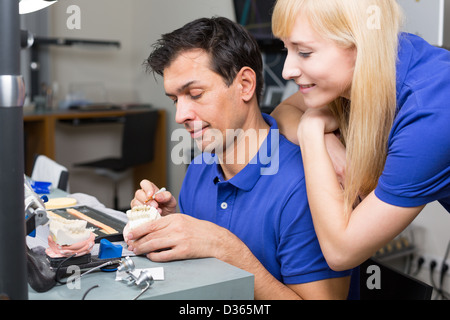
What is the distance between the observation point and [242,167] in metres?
1.28

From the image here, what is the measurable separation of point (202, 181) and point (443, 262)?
1.51 metres

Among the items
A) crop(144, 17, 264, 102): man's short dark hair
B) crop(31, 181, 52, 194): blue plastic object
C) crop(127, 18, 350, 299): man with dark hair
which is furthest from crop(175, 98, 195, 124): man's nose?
crop(31, 181, 52, 194): blue plastic object

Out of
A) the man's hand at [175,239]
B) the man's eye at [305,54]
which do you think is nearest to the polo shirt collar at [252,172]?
the man's hand at [175,239]

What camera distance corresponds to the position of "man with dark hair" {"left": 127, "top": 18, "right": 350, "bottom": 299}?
1.09 m

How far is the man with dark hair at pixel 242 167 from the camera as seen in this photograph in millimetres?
1086

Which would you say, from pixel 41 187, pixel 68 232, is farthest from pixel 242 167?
pixel 41 187

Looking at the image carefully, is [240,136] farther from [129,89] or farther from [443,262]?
[129,89]

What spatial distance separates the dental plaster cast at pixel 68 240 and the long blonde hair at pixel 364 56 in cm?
49

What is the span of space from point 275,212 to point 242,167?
171 millimetres

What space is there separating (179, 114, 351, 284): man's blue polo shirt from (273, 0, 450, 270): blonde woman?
119mm

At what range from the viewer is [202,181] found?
141 cm

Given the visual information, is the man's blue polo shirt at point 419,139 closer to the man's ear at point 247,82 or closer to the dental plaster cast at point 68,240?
the man's ear at point 247,82

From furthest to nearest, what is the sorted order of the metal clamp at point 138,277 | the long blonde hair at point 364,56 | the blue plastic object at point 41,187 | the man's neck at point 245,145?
the blue plastic object at point 41,187
the man's neck at point 245,145
the long blonde hair at point 364,56
the metal clamp at point 138,277

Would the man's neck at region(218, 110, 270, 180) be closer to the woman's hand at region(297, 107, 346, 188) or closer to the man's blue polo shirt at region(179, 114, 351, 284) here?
the man's blue polo shirt at region(179, 114, 351, 284)
